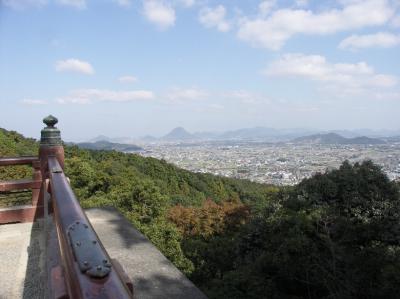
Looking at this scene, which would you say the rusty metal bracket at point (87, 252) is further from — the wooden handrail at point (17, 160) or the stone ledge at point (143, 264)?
the wooden handrail at point (17, 160)

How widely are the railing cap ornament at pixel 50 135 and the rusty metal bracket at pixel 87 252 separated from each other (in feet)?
8.85

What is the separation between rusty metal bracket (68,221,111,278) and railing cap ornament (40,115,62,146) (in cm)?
270

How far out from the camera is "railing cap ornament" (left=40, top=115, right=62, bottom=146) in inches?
154

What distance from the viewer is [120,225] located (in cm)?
435

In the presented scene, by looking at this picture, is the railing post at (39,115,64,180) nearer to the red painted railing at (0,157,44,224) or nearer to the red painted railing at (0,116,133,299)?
the red painted railing at (0,157,44,224)

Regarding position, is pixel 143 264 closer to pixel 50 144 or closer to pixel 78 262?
pixel 50 144

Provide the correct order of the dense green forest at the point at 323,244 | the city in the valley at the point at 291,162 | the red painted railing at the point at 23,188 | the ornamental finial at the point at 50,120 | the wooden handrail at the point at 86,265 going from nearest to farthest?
the wooden handrail at the point at 86,265, the ornamental finial at the point at 50,120, the red painted railing at the point at 23,188, the dense green forest at the point at 323,244, the city in the valley at the point at 291,162

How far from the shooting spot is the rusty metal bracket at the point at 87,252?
1002mm

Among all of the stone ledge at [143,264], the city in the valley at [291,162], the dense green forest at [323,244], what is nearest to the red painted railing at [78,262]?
the stone ledge at [143,264]

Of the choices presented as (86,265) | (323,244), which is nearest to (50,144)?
(86,265)

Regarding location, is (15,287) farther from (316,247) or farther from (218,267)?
(218,267)

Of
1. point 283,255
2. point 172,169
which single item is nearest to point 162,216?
point 283,255

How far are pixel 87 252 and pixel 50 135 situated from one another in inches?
123

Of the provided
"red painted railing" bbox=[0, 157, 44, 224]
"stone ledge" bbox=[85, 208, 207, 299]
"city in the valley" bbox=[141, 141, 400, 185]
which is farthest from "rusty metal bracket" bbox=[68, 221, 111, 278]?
"city in the valley" bbox=[141, 141, 400, 185]
